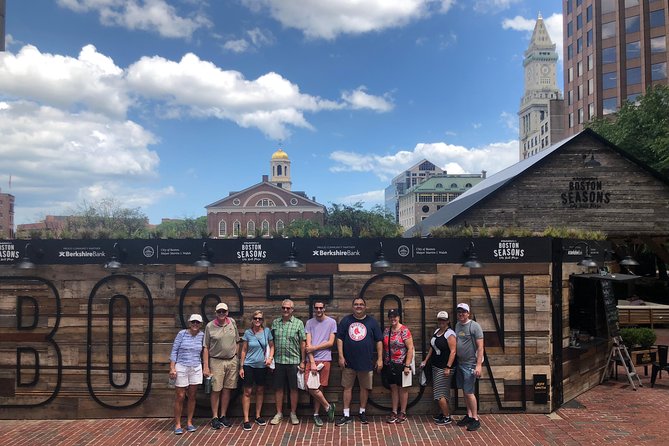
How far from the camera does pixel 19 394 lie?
7047mm

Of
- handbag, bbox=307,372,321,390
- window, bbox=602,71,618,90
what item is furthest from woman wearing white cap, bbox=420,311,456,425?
window, bbox=602,71,618,90

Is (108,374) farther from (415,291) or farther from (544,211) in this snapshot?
(544,211)

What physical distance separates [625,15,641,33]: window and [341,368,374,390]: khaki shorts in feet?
187

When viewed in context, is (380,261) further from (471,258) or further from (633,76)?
(633,76)

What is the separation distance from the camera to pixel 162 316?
23.4ft

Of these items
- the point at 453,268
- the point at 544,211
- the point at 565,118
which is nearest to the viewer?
the point at 453,268

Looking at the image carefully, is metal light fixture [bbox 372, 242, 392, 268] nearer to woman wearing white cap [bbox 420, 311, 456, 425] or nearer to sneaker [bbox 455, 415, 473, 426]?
woman wearing white cap [bbox 420, 311, 456, 425]

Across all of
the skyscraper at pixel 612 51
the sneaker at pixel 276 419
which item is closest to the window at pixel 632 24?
the skyscraper at pixel 612 51

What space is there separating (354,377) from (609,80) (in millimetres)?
56545

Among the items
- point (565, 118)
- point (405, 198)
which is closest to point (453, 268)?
point (565, 118)

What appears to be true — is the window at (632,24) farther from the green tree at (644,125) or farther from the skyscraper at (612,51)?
the green tree at (644,125)

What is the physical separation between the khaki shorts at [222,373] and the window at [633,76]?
5655 cm

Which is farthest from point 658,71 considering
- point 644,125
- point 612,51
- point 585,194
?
point 585,194

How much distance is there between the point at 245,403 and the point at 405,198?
132579mm
